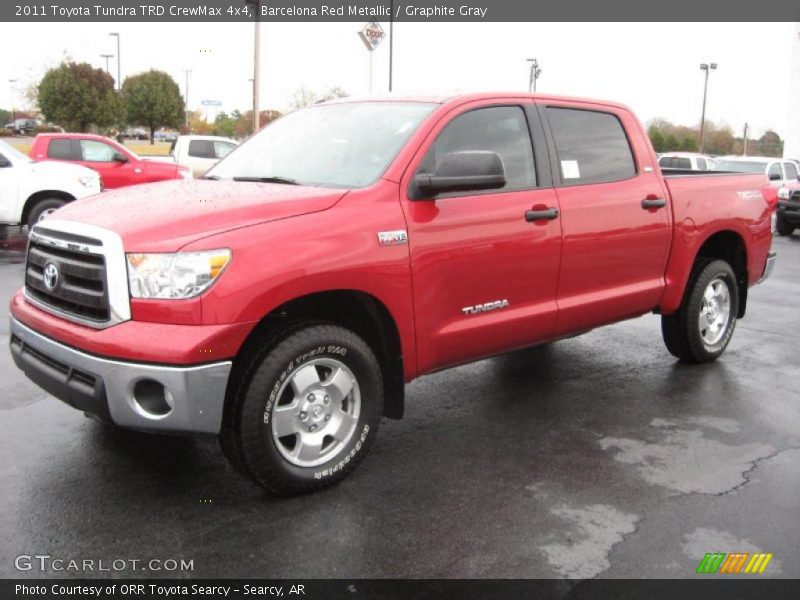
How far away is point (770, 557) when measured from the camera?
10.5 ft

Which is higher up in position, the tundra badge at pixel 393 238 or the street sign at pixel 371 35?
the street sign at pixel 371 35

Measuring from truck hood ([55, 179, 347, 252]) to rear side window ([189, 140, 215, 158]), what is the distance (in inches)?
631

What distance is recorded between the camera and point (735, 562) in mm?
3162

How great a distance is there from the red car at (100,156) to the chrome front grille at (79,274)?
1204 cm

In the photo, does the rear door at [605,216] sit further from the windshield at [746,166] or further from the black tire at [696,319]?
the windshield at [746,166]

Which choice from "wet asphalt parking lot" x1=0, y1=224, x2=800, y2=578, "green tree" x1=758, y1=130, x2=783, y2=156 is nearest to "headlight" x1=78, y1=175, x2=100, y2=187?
"wet asphalt parking lot" x1=0, y1=224, x2=800, y2=578

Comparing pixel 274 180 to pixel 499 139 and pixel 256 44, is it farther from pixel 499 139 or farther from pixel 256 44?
pixel 256 44

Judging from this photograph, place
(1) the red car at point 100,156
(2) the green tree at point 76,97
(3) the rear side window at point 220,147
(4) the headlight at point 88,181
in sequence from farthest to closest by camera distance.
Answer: (2) the green tree at point 76,97
(3) the rear side window at point 220,147
(1) the red car at point 100,156
(4) the headlight at point 88,181

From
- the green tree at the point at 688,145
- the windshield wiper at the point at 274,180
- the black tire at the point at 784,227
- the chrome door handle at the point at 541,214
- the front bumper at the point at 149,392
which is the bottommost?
the black tire at the point at 784,227

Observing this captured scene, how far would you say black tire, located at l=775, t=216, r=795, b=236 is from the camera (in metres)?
17.8

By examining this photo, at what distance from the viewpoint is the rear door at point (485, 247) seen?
4.00 metres

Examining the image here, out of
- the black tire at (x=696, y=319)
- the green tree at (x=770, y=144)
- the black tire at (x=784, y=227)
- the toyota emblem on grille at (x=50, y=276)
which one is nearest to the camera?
the toyota emblem on grille at (x=50, y=276)

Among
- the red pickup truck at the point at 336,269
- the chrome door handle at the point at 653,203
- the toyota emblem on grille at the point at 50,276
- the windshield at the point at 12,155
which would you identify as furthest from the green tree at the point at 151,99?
the toyota emblem on grille at the point at 50,276

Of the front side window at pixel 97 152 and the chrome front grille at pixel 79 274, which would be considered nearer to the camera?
the chrome front grille at pixel 79 274
